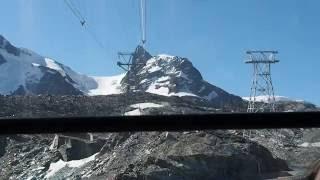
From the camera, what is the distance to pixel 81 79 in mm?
190500

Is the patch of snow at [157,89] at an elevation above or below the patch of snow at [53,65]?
below

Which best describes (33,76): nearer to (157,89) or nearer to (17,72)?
(17,72)

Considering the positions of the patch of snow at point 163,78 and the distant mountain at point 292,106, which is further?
the patch of snow at point 163,78

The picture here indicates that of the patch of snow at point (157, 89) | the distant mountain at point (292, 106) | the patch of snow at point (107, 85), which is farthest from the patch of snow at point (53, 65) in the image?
the distant mountain at point (292, 106)

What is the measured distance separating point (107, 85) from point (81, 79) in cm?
1530

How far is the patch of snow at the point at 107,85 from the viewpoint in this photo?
164875mm

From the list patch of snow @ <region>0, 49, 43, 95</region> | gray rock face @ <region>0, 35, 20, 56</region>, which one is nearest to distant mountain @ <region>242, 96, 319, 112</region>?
patch of snow @ <region>0, 49, 43, 95</region>

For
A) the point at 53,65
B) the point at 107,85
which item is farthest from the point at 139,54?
the point at 53,65

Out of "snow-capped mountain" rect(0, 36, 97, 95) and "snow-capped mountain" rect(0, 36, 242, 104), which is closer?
"snow-capped mountain" rect(0, 36, 242, 104)

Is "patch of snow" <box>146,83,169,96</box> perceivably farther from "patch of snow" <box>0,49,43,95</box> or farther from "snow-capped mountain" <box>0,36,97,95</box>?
"patch of snow" <box>0,49,43,95</box>

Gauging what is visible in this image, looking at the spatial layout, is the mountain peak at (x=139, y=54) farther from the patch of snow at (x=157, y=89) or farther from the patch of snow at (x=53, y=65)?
the patch of snow at (x=53, y=65)

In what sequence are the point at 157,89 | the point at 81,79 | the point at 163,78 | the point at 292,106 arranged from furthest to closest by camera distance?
the point at 81,79 < the point at 163,78 < the point at 157,89 < the point at 292,106

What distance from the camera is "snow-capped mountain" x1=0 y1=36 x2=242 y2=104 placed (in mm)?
150438

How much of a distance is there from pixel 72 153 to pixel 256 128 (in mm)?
45968
